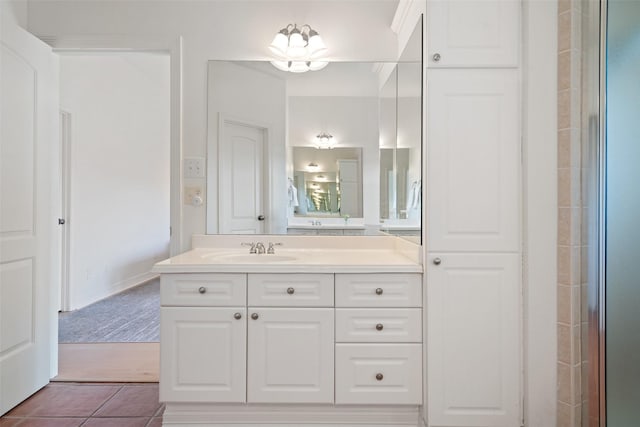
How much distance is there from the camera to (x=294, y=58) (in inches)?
93.0

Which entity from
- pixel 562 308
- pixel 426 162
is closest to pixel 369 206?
pixel 426 162

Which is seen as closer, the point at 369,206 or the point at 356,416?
the point at 356,416

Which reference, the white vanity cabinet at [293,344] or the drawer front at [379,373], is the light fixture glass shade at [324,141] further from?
Answer: the drawer front at [379,373]

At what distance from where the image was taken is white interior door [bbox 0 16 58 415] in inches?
79.0

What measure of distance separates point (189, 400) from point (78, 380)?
3.48ft

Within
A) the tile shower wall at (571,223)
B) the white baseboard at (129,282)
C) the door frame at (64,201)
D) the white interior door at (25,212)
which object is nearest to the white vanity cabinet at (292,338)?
the tile shower wall at (571,223)

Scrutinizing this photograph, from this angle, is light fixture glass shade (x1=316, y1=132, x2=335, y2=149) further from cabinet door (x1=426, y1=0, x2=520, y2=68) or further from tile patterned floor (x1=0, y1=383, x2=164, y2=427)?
tile patterned floor (x1=0, y1=383, x2=164, y2=427)

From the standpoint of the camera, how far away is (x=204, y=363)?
176 cm

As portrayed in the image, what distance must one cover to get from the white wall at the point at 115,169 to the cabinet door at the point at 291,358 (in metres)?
2.70

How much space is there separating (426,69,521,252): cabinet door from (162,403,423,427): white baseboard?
0.80 metres

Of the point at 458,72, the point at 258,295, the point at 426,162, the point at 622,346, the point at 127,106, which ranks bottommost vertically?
the point at 622,346

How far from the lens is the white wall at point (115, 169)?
405 cm

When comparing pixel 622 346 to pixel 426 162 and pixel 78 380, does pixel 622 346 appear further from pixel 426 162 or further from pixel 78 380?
pixel 78 380

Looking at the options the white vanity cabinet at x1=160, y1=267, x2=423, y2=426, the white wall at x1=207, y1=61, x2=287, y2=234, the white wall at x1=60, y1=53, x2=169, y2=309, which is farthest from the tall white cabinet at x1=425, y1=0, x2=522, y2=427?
the white wall at x1=60, y1=53, x2=169, y2=309
